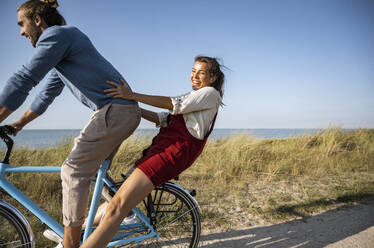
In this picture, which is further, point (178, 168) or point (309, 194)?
point (309, 194)

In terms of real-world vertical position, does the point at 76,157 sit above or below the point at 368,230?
above

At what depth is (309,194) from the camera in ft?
13.8

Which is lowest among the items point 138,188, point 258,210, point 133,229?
point 258,210

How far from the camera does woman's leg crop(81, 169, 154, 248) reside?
5.47ft

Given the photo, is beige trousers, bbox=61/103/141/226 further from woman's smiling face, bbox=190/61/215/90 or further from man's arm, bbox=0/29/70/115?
woman's smiling face, bbox=190/61/215/90

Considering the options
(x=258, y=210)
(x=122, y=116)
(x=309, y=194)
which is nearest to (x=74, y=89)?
(x=122, y=116)

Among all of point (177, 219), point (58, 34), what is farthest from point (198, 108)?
point (177, 219)

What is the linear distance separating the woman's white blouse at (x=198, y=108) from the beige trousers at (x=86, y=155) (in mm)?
407

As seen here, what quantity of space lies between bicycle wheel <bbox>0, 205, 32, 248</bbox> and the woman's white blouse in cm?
149

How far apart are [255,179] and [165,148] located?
12.1 ft

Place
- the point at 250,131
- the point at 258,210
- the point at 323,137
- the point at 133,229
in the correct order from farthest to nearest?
the point at 250,131 → the point at 323,137 → the point at 258,210 → the point at 133,229

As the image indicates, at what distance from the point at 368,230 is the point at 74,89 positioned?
3.87 meters

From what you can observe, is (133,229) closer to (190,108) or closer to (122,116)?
(122,116)

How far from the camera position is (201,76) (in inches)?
83.1
